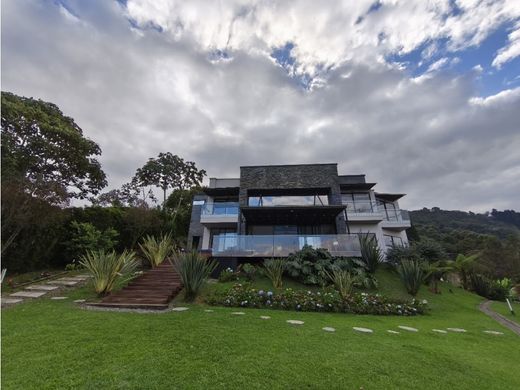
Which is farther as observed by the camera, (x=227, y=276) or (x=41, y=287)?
(x=227, y=276)

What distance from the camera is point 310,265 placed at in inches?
410

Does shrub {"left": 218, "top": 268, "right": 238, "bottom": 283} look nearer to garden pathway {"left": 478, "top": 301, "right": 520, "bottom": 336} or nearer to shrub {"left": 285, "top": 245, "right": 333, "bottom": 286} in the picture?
shrub {"left": 285, "top": 245, "right": 333, "bottom": 286}

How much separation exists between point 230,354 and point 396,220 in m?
17.1

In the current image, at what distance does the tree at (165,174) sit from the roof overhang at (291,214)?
13.7 meters

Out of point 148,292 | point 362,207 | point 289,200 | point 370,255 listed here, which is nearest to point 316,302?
point 370,255

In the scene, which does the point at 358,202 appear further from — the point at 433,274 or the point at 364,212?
the point at 433,274

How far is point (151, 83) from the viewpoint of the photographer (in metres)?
10.4

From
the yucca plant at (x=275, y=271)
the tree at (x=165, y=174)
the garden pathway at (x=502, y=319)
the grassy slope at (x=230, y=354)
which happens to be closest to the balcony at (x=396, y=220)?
the garden pathway at (x=502, y=319)

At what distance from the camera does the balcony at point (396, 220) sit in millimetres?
16375

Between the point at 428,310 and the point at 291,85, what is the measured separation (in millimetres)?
12446

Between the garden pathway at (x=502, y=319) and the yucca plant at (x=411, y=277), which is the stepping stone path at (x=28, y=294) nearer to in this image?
the yucca plant at (x=411, y=277)

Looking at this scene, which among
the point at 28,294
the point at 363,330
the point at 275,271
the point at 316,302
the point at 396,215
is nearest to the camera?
the point at 363,330

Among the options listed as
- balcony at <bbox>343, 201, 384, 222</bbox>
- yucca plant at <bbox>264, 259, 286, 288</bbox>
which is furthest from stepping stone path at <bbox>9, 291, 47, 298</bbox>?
balcony at <bbox>343, 201, 384, 222</bbox>

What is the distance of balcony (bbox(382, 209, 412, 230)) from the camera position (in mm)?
16375
